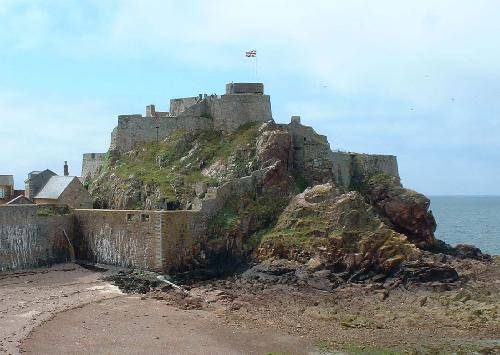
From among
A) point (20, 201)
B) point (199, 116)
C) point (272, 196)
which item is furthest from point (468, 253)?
point (20, 201)

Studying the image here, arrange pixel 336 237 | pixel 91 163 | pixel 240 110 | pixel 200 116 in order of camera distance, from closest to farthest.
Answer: pixel 336 237 < pixel 240 110 < pixel 200 116 < pixel 91 163

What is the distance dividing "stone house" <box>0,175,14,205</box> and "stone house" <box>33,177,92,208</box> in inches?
87.5

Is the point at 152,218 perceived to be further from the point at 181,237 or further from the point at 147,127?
the point at 147,127

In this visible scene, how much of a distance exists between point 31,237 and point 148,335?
13.2 meters

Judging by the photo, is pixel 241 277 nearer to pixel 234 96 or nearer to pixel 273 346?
pixel 273 346

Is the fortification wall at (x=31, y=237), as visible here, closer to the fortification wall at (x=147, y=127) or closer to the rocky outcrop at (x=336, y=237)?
the fortification wall at (x=147, y=127)

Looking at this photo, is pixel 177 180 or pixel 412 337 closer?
pixel 412 337

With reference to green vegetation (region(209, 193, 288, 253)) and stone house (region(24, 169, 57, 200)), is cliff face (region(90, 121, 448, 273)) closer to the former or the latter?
green vegetation (region(209, 193, 288, 253))

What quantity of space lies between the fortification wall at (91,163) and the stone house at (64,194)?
8264 mm

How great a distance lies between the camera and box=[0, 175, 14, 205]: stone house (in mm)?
39312

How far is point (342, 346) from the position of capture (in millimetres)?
22562

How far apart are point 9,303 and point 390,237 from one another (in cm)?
1826

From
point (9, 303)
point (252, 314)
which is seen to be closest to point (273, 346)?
point (252, 314)

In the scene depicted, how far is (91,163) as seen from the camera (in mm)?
48750
